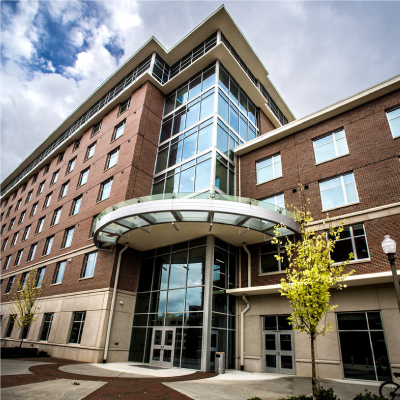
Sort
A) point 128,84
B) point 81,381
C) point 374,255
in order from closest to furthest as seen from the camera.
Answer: point 81,381 → point 374,255 → point 128,84

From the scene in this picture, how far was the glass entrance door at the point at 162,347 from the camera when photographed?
15336 millimetres

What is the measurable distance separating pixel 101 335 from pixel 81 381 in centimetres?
613

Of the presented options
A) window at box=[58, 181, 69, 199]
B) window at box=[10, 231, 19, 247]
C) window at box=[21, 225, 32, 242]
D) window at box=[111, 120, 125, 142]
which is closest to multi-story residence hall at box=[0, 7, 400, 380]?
window at box=[111, 120, 125, 142]

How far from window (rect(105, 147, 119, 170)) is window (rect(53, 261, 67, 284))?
27.2 ft

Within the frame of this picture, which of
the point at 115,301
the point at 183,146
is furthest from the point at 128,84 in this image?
the point at 115,301

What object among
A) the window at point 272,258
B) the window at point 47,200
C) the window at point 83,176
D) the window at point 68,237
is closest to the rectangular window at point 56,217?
the window at point 68,237

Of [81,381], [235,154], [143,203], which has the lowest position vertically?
[81,381]

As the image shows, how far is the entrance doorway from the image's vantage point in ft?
46.0

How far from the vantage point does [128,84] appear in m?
26.8

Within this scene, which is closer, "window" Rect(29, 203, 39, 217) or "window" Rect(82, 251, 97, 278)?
"window" Rect(82, 251, 97, 278)

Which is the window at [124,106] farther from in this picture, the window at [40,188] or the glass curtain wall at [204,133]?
the window at [40,188]

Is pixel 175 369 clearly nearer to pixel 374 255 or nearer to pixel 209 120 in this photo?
pixel 374 255

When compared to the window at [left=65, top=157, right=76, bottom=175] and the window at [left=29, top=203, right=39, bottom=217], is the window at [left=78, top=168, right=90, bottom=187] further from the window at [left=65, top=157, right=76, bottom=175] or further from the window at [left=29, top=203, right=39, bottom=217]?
the window at [left=29, top=203, right=39, bottom=217]

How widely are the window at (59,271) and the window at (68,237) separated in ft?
4.64
